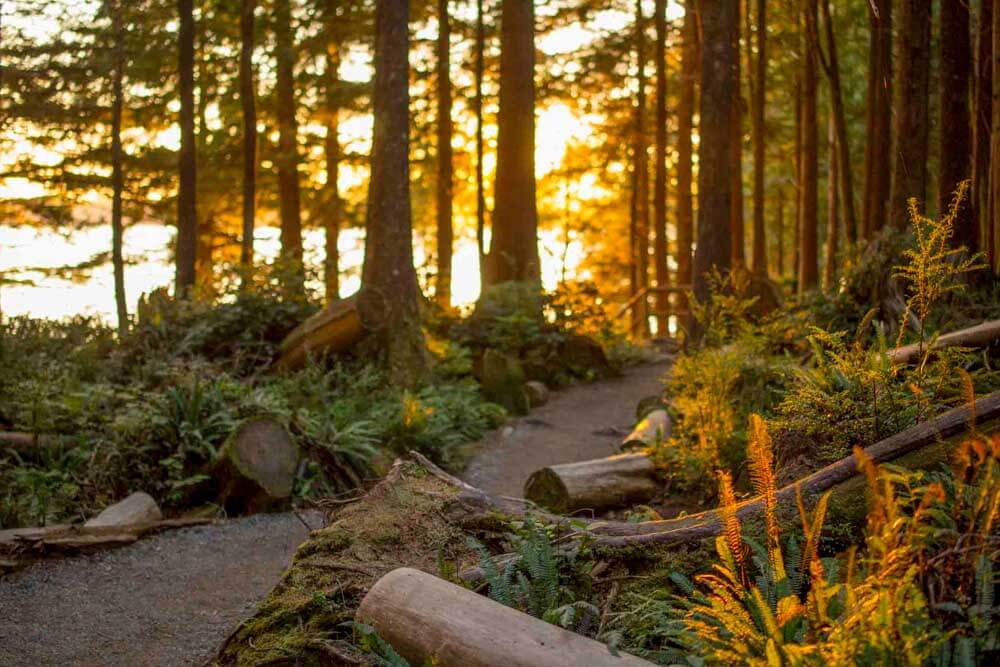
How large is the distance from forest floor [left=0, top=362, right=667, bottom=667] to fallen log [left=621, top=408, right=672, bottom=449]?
1339mm

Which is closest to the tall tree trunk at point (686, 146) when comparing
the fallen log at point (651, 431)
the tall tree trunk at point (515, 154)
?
the tall tree trunk at point (515, 154)

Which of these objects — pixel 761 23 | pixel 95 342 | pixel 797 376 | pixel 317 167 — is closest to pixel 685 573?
pixel 797 376

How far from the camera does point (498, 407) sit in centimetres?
1363

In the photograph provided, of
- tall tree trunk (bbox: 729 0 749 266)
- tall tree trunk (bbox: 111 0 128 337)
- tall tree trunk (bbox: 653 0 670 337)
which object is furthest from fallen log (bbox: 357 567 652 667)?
tall tree trunk (bbox: 653 0 670 337)

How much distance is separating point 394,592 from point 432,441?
21.2 ft

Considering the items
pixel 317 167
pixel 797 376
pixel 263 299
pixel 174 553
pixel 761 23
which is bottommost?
pixel 174 553

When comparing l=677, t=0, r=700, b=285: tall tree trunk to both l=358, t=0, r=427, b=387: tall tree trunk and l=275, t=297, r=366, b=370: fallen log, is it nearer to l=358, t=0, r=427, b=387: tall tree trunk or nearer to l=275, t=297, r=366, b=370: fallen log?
l=358, t=0, r=427, b=387: tall tree trunk

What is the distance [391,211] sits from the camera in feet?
45.5

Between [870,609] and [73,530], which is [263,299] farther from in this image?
[870,609]

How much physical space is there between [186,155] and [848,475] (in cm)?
1649

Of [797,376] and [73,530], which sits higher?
[797,376]

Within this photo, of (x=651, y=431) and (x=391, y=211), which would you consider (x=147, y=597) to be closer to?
(x=651, y=431)

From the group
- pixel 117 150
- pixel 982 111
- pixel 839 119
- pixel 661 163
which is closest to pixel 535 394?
pixel 982 111

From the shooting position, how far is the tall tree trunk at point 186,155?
59.9 ft
